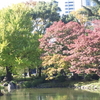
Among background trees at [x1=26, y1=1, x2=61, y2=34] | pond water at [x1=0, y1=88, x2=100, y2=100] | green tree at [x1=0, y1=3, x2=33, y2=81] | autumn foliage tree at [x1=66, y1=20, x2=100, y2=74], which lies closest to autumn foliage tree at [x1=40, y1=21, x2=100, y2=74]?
autumn foliage tree at [x1=66, y1=20, x2=100, y2=74]

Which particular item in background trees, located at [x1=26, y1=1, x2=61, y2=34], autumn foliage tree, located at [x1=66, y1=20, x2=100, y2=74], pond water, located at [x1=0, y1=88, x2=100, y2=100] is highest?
background trees, located at [x1=26, y1=1, x2=61, y2=34]

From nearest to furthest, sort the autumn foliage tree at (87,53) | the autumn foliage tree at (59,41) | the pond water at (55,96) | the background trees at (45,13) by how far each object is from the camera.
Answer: the pond water at (55,96), the autumn foliage tree at (87,53), the autumn foliage tree at (59,41), the background trees at (45,13)

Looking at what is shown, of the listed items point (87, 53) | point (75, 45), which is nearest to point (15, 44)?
point (75, 45)

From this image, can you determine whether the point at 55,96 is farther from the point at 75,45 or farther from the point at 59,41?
the point at 59,41

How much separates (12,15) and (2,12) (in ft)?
4.03

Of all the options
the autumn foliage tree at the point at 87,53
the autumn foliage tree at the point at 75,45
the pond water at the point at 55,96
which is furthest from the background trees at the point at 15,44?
the pond water at the point at 55,96

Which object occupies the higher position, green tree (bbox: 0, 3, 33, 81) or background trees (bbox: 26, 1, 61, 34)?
background trees (bbox: 26, 1, 61, 34)

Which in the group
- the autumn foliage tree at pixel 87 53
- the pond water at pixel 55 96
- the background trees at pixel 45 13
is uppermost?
the background trees at pixel 45 13

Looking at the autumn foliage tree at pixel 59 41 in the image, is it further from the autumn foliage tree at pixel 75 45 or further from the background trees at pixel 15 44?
the background trees at pixel 15 44

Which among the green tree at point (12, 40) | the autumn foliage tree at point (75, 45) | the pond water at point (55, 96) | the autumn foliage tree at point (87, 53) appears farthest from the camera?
the green tree at point (12, 40)

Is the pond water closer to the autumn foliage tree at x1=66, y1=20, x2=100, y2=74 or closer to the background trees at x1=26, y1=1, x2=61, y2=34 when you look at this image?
the autumn foliage tree at x1=66, y1=20, x2=100, y2=74

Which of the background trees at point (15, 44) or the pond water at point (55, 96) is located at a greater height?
the background trees at point (15, 44)

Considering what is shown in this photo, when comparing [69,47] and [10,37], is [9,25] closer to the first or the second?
[10,37]

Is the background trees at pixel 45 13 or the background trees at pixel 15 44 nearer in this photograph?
the background trees at pixel 15 44
